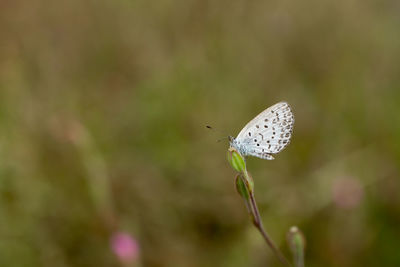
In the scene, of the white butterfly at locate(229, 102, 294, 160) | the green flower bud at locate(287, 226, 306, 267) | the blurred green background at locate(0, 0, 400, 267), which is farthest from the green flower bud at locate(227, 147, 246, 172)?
the blurred green background at locate(0, 0, 400, 267)

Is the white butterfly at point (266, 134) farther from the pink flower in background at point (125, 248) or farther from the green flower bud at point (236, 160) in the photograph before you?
the pink flower in background at point (125, 248)

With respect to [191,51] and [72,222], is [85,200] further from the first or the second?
[191,51]

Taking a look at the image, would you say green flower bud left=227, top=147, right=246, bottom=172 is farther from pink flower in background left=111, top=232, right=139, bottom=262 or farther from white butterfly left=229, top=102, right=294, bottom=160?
pink flower in background left=111, top=232, right=139, bottom=262

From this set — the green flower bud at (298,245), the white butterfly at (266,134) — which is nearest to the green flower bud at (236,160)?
the green flower bud at (298,245)

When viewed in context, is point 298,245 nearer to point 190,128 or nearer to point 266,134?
point 266,134

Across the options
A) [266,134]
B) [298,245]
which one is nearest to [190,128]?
[266,134]

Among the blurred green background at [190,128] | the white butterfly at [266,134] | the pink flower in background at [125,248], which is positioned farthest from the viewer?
the blurred green background at [190,128]
